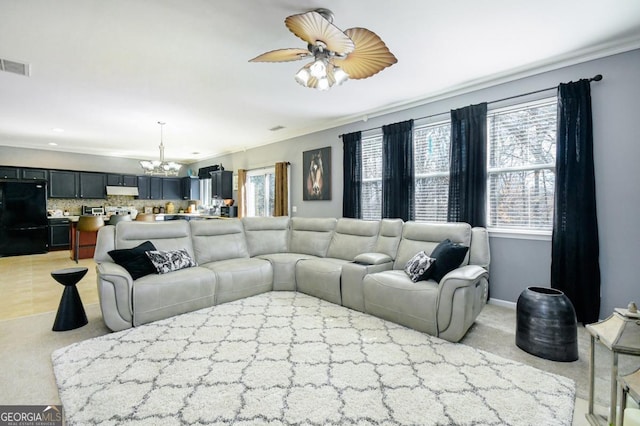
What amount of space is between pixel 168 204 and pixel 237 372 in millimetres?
8776


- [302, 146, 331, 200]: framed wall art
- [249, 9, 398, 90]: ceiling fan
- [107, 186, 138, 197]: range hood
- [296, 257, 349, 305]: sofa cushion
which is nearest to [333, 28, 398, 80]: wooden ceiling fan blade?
[249, 9, 398, 90]: ceiling fan

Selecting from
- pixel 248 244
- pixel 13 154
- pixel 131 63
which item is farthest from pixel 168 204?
pixel 131 63

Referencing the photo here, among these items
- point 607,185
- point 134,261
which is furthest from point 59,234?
point 607,185

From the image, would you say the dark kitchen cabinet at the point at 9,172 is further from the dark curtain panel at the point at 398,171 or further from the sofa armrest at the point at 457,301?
A: the sofa armrest at the point at 457,301

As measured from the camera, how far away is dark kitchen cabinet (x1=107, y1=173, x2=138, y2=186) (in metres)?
8.19

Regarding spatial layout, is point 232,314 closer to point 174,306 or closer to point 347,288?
point 174,306

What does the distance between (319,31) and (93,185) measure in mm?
8510

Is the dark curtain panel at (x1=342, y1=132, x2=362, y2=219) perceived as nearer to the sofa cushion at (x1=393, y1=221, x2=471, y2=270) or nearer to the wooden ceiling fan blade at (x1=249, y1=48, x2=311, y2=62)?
the sofa cushion at (x1=393, y1=221, x2=471, y2=270)

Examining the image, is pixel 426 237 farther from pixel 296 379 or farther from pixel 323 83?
pixel 296 379

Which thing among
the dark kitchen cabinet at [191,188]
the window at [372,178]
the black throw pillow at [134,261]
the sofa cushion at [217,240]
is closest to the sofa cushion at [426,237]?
the window at [372,178]

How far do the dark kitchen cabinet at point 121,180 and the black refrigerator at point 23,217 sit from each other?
4.78 ft

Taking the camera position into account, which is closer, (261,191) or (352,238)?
(352,238)

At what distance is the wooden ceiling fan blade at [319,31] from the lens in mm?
1770

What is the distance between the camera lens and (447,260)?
2764 mm
